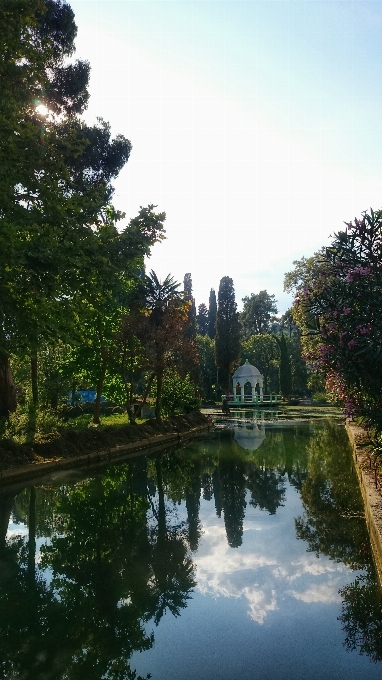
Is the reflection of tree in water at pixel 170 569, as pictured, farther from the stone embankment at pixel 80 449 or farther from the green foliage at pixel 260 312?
the green foliage at pixel 260 312

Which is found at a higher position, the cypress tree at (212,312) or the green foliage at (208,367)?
the cypress tree at (212,312)

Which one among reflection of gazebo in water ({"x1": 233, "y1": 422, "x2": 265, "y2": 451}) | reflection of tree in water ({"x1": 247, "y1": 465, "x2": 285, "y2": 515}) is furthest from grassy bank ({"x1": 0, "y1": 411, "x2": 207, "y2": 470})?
reflection of tree in water ({"x1": 247, "y1": 465, "x2": 285, "y2": 515})

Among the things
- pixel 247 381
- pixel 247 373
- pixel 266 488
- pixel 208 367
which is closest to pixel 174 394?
pixel 266 488

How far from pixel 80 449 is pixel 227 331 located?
39164mm

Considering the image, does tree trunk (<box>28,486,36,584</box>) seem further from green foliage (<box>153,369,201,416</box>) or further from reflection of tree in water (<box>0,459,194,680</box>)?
green foliage (<box>153,369,201,416</box>)

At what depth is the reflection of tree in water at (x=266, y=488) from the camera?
10.6 m

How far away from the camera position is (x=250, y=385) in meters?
57.0

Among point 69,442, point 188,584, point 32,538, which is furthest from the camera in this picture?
point 69,442

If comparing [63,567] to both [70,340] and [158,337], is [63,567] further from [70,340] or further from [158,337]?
[158,337]

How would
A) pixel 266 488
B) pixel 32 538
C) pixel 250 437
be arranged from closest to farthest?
pixel 32 538
pixel 266 488
pixel 250 437

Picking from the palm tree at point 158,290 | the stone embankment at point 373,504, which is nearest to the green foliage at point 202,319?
the palm tree at point 158,290

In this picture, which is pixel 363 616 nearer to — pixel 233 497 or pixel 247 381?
pixel 233 497

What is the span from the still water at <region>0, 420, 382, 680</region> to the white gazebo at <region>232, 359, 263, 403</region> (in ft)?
139

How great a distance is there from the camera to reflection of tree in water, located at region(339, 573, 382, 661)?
15.4 ft
